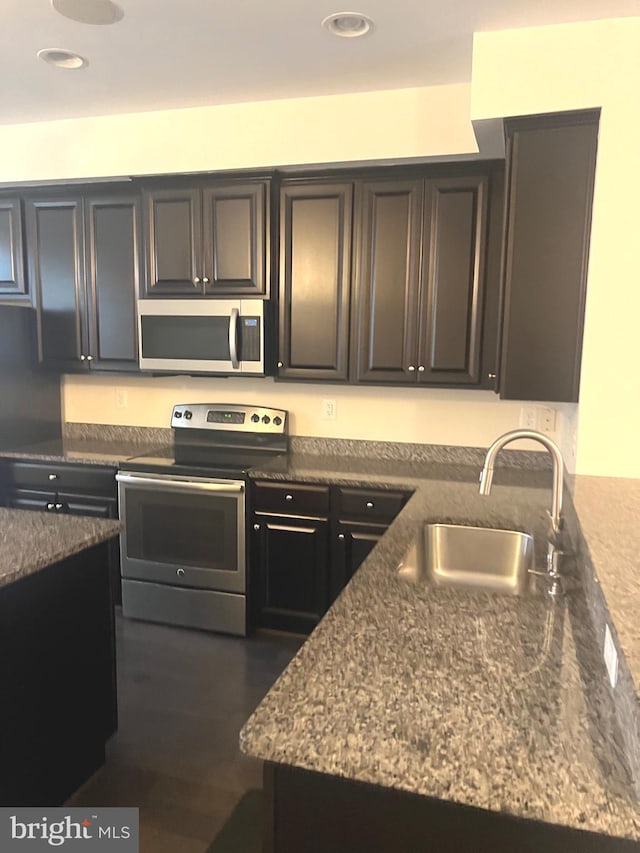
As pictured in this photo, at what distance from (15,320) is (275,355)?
151 centimetres

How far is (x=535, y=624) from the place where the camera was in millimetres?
1425

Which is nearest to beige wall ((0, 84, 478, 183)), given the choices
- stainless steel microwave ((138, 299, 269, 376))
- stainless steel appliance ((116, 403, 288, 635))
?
stainless steel microwave ((138, 299, 269, 376))

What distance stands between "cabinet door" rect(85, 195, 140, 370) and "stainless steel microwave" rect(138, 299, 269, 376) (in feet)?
0.51

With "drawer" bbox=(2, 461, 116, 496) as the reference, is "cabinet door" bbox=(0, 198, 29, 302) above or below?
above

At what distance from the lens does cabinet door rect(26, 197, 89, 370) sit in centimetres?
352

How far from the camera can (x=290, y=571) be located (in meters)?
3.10

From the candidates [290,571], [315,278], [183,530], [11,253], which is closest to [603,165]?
[315,278]

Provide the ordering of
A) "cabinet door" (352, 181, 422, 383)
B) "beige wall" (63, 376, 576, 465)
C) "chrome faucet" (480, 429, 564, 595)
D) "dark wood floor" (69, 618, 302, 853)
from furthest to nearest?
1. "beige wall" (63, 376, 576, 465)
2. "cabinet door" (352, 181, 422, 383)
3. "dark wood floor" (69, 618, 302, 853)
4. "chrome faucet" (480, 429, 564, 595)

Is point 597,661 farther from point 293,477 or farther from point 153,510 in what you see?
point 153,510

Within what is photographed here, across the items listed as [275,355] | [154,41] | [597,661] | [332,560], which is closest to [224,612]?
[332,560]

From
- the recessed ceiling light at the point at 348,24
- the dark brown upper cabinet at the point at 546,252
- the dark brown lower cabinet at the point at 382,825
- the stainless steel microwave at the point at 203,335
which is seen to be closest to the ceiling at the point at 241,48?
the recessed ceiling light at the point at 348,24

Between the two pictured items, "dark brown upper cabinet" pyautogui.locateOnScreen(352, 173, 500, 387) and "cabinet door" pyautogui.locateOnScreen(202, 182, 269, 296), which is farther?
"cabinet door" pyautogui.locateOnScreen(202, 182, 269, 296)

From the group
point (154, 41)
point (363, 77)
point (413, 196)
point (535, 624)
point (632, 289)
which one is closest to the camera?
point (535, 624)

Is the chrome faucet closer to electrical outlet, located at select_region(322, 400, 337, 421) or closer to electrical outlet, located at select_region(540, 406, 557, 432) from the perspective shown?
electrical outlet, located at select_region(540, 406, 557, 432)
